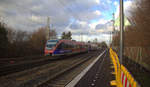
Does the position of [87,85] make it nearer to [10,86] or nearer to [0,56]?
[10,86]

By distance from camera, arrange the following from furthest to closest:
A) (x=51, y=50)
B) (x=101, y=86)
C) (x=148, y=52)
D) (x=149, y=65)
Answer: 1. (x=51, y=50)
2. (x=148, y=52)
3. (x=149, y=65)
4. (x=101, y=86)

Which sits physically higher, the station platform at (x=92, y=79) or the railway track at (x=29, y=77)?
the railway track at (x=29, y=77)

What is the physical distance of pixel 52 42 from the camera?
20.0 meters

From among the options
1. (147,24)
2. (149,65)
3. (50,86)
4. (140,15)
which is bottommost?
(50,86)

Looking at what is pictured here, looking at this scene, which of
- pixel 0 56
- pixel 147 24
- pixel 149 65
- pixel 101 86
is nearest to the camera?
pixel 101 86

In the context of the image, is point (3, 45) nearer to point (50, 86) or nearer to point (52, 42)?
point (52, 42)

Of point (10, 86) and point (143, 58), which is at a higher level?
point (143, 58)

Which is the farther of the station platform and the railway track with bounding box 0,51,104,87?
the railway track with bounding box 0,51,104,87

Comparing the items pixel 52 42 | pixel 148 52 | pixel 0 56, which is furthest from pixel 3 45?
pixel 148 52

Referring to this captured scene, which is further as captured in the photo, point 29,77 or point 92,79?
point 29,77

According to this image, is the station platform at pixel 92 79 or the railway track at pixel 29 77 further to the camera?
the railway track at pixel 29 77

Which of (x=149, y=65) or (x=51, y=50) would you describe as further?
(x=51, y=50)

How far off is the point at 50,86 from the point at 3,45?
1969cm

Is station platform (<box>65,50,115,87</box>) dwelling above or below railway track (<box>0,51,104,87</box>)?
below
